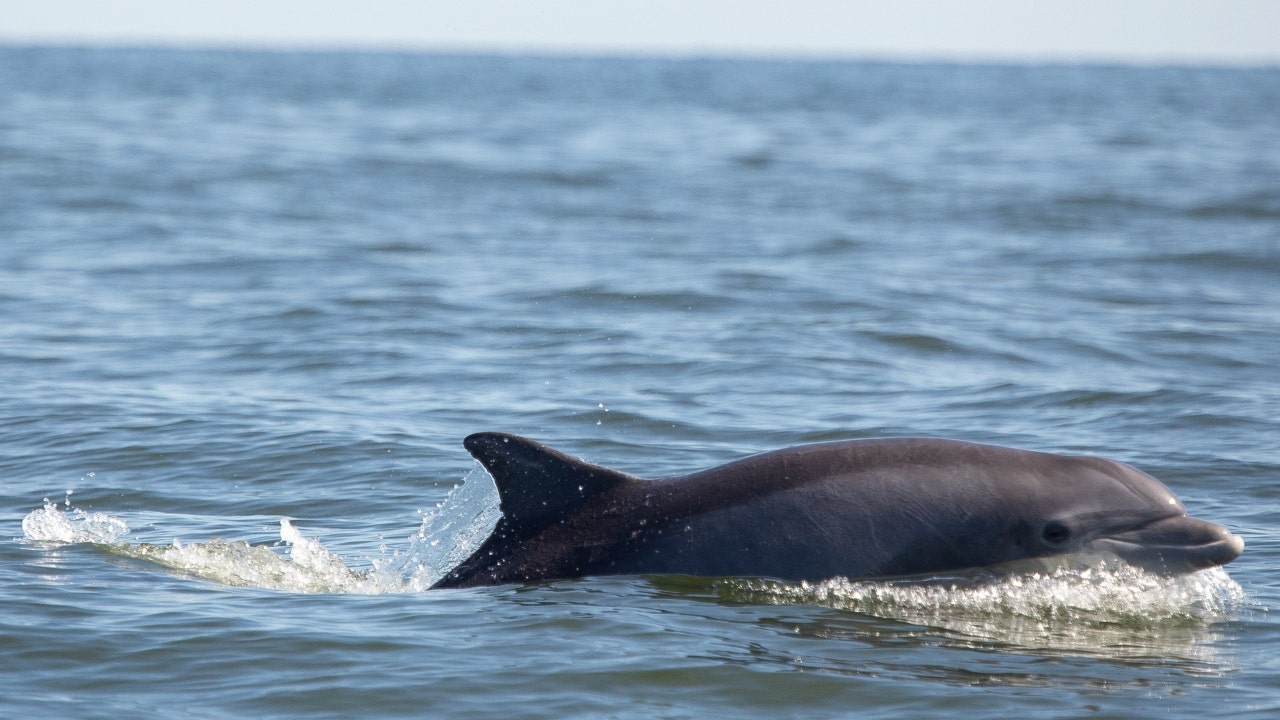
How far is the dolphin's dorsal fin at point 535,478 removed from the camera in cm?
755

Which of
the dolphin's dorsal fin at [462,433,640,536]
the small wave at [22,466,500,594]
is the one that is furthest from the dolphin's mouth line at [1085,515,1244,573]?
the small wave at [22,466,500,594]

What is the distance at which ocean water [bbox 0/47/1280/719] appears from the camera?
7.10 metres

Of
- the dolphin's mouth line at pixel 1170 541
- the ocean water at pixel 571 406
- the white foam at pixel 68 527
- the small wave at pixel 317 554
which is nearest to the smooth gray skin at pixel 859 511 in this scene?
the dolphin's mouth line at pixel 1170 541

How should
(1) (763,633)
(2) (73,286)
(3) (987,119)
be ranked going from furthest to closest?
(3) (987,119) → (2) (73,286) → (1) (763,633)

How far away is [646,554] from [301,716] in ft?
6.41

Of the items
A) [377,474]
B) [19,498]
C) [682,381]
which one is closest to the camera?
[19,498]

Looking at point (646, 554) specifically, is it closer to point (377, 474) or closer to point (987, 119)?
point (377, 474)

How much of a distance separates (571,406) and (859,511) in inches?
232

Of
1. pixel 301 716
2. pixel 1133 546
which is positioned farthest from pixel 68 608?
pixel 1133 546

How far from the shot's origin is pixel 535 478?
7.70 m

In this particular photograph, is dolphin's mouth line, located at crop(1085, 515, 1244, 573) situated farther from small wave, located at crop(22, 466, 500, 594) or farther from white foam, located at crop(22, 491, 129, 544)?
white foam, located at crop(22, 491, 129, 544)

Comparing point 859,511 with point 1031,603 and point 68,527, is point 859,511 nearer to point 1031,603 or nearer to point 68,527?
point 1031,603

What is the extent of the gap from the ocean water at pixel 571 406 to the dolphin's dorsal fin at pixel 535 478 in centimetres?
44

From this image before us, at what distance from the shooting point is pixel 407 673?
7000mm
